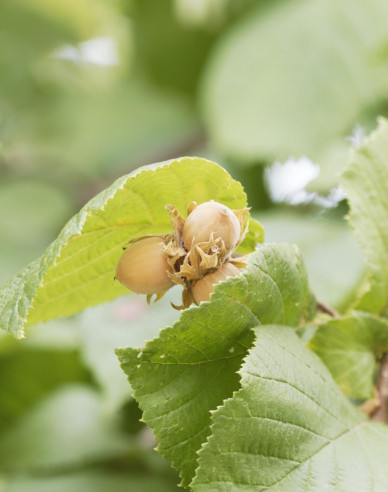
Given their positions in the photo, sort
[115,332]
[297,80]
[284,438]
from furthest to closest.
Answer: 1. [297,80]
2. [115,332]
3. [284,438]

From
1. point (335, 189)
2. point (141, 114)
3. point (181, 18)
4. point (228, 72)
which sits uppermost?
point (181, 18)

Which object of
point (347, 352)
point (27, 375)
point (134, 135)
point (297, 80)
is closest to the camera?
point (347, 352)

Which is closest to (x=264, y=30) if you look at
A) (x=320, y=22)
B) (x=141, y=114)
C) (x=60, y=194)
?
(x=320, y=22)

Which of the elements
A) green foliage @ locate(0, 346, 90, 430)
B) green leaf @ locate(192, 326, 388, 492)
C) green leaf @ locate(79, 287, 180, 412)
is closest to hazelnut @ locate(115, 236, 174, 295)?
green leaf @ locate(192, 326, 388, 492)

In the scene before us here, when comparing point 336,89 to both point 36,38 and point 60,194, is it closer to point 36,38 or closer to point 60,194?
point 60,194

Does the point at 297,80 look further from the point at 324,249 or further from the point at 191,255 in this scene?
the point at 191,255

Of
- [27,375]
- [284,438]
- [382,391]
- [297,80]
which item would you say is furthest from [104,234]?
[297,80]
